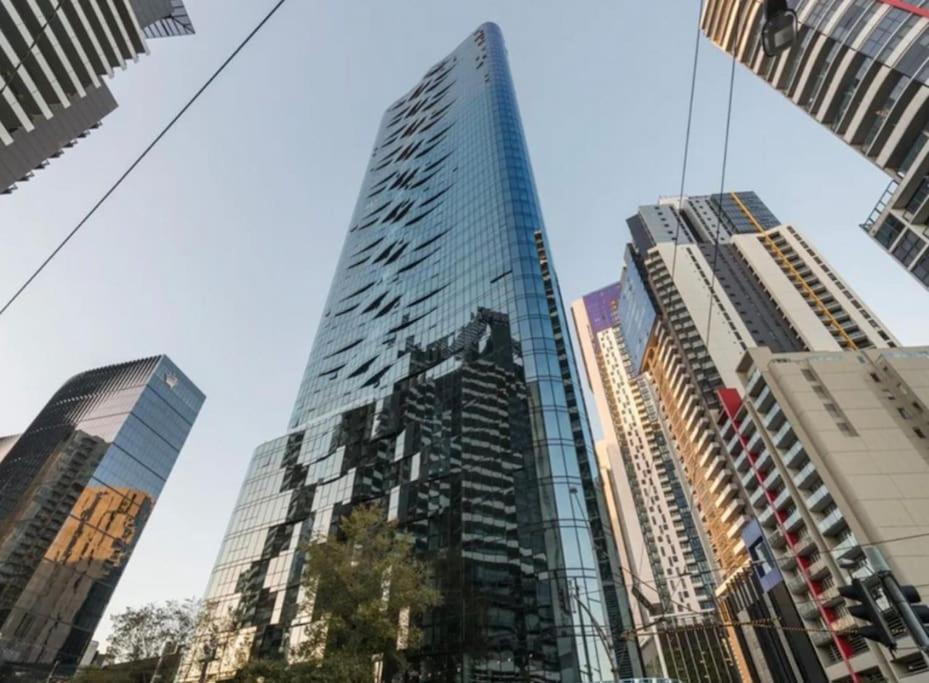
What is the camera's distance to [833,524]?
44.8 meters

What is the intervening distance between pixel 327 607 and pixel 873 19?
208 ft

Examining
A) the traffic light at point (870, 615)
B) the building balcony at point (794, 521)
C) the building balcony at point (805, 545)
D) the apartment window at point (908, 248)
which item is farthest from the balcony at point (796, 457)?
the traffic light at point (870, 615)

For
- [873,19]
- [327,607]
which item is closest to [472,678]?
[327,607]

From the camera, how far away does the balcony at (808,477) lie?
48009mm

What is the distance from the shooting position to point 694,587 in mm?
105250

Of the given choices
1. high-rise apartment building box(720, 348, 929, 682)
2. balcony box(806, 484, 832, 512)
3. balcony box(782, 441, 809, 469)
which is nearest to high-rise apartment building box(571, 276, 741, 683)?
high-rise apartment building box(720, 348, 929, 682)

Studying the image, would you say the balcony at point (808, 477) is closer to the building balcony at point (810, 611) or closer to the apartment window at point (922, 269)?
the building balcony at point (810, 611)

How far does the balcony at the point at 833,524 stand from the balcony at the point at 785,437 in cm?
855

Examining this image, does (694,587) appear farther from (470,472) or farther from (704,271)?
(470,472)

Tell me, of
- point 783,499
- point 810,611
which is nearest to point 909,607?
point 810,611

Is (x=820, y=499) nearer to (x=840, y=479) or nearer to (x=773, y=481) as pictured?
(x=840, y=479)

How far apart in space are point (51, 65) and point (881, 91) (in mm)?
71376

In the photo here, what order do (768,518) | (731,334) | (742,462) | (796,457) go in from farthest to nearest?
(731,334) → (742,462) → (768,518) → (796,457)

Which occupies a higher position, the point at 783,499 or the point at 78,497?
the point at 78,497
